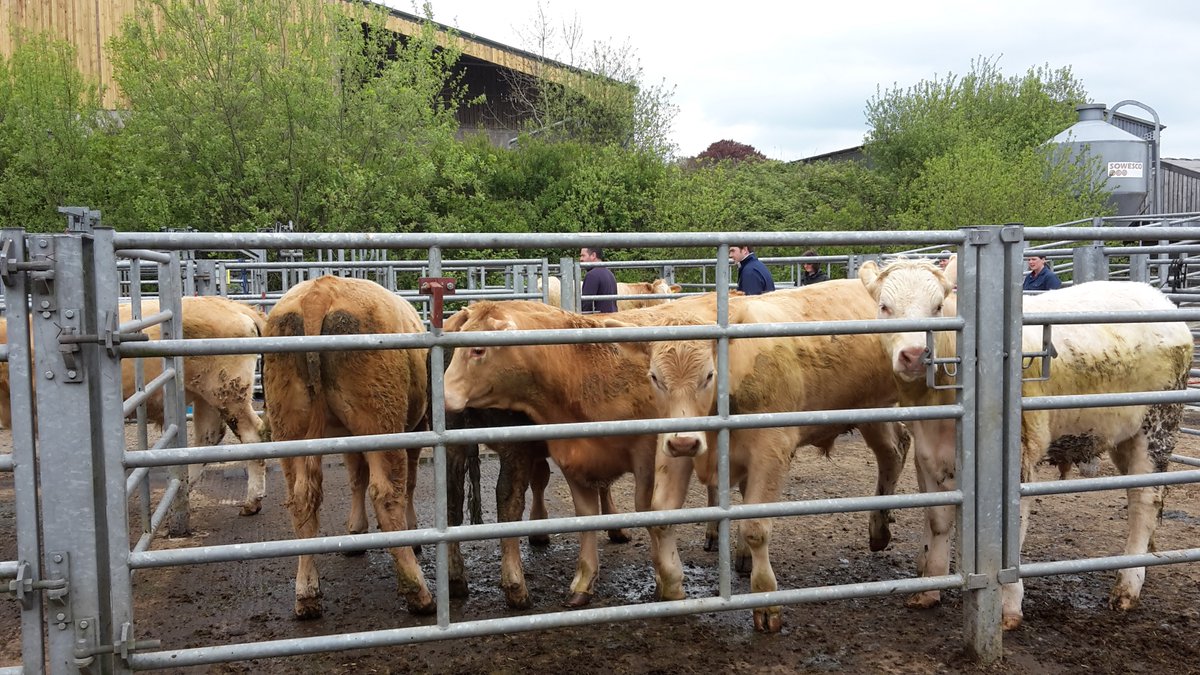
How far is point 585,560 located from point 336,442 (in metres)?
1.95

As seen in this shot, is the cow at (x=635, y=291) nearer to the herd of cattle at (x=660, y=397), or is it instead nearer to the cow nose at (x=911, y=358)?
the herd of cattle at (x=660, y=397)

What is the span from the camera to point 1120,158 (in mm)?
25750

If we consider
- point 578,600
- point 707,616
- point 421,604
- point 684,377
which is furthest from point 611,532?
point 684,377

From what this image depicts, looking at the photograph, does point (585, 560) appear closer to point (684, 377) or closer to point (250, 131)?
point (684, 377)

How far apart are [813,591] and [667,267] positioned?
10.6 metres

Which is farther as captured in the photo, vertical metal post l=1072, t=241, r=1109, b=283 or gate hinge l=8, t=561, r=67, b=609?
vertical metal post l=1072, t=241, r=1109, b=283

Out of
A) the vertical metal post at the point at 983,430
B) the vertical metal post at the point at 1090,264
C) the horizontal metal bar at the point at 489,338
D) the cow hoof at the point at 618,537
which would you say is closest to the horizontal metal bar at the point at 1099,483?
the vertical metal post at the point at 983,430

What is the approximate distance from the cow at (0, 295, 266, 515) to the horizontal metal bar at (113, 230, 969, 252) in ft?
10.6

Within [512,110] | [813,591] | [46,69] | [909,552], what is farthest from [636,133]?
[813,591]

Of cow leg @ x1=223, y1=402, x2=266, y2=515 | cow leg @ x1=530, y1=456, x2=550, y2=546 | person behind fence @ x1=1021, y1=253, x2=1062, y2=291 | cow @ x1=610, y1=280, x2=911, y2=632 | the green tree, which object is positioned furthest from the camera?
the green tree

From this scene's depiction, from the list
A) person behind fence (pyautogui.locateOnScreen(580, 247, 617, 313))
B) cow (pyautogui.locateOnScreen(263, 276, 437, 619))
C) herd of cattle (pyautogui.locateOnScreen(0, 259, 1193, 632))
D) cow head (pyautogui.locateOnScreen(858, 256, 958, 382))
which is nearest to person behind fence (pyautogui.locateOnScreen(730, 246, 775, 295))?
person behind fence (pyautogui.locateOnScreen(580, 247, 617, 313))

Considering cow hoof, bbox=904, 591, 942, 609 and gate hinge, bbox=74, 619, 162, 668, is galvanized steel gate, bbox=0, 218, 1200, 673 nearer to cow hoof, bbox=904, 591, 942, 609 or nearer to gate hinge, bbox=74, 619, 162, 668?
gate hinge, bbox=74, 619, 162, 668

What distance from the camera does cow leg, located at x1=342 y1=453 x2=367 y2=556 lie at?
568 centimetres

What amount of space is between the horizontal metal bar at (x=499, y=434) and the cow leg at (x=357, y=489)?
2123 millimetres
